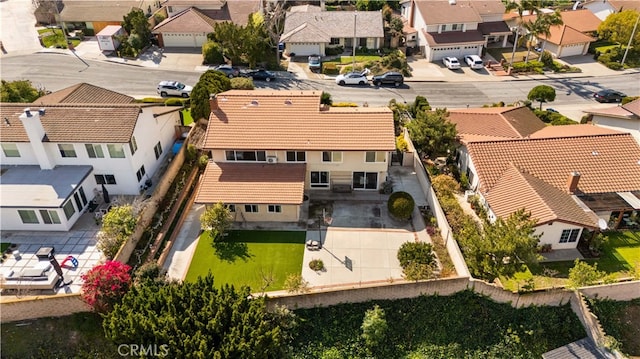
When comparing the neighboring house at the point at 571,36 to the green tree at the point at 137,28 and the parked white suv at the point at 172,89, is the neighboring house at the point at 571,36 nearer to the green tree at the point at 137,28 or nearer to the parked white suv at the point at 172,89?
the parked white suv at the point at 172,89

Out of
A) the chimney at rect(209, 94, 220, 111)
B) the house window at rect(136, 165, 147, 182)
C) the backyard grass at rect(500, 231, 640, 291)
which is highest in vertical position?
the chimney at rect(209, 94, 220, 111)

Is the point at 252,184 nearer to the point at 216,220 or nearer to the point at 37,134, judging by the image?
the point at 216,220

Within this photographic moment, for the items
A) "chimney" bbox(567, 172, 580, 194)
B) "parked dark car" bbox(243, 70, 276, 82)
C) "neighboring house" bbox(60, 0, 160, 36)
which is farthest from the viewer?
"neighboring house" bbox(60, 0, 160, 36)

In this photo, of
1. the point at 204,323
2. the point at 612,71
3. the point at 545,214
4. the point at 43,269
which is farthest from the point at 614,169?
the point at 43,269

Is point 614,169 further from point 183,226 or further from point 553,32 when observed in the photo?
point 553,32

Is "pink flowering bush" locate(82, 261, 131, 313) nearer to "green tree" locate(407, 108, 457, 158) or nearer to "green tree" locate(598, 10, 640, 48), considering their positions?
"green tree" locate(407, 108, 457, 158)

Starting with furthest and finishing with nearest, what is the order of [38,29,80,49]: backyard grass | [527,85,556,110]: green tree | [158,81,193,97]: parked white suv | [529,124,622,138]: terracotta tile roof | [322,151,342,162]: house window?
[38,29,80,49]: backyard grass → [158,81,193,97]: parked white suv → [527,85,556,110]: green tree → [529,124,622,138]: terracotta tile roof → [322,151,342,162]: house window

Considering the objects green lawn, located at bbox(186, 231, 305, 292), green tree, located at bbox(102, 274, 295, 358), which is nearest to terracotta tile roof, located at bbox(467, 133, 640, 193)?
green lawn, located at bbox(186, 231, 305, 292)

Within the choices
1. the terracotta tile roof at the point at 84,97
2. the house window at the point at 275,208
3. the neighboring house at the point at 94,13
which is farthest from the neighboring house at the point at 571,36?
the neighboring house at the point at 94,13
